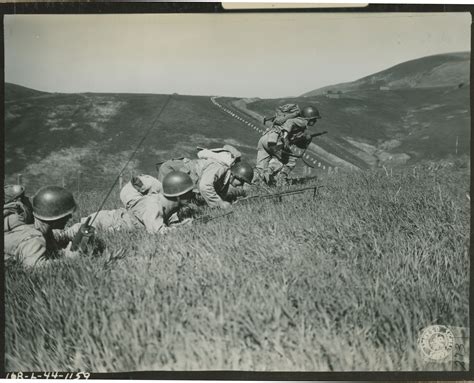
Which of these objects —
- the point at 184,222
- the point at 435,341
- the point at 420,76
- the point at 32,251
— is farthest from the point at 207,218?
the point at 420,76

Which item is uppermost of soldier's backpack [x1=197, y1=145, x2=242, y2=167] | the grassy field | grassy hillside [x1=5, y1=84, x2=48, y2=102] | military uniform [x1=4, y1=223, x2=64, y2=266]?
grassy hillside [x1=5, y1=84, x2=48, y2=102]

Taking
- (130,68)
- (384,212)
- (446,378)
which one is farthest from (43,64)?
(446,378)

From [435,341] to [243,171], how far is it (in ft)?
7.96

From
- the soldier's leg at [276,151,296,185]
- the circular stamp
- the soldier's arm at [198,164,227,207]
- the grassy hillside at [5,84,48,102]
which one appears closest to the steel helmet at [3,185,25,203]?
the grassy hillside at [5,84,48,102]

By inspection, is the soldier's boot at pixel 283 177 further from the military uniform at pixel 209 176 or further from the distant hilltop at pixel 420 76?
the distant hilltop at pixel 420 76

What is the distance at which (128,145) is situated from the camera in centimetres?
474

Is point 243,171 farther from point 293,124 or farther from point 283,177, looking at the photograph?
point 293,124

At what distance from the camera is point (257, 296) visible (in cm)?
375

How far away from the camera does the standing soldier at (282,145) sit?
4.86 metres

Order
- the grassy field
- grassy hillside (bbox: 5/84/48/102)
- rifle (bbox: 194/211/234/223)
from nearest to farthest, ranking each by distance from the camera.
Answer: the grassy field < grassy hillside (bbox: 5/84/48/102) < rifle (bbox: 194/211/234/223)

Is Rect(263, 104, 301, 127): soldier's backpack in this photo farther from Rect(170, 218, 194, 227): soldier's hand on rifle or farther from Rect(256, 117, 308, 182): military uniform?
Rect(170, 218, 194, 227): soldier's hand on rifle

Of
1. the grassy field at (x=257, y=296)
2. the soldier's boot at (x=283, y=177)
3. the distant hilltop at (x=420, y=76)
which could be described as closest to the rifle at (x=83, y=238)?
the grassy field at (x=257, y=296)

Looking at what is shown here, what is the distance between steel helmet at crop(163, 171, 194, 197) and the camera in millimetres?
4695

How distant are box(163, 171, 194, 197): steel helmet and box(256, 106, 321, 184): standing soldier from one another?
0.85 metres
